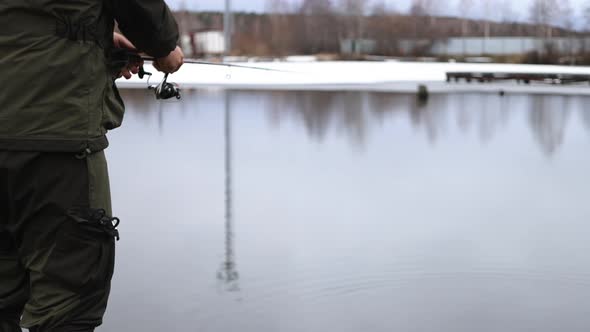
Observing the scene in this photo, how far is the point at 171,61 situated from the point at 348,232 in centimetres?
333

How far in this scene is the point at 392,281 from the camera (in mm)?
4496

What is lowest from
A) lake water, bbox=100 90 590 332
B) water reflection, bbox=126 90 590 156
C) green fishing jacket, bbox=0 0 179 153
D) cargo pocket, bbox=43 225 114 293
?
water reflection, bbox=126 90 590 156

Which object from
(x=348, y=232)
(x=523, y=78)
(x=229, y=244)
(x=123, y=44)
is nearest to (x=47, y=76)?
(x=123, y=44)

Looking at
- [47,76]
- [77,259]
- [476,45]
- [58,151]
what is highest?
[47,76]

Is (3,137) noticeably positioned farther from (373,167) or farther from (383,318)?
(373,167)

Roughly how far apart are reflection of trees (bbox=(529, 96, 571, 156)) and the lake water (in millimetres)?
150

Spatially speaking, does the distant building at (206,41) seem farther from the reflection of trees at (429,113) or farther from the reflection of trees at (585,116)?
the reflection of trees at (585,116)

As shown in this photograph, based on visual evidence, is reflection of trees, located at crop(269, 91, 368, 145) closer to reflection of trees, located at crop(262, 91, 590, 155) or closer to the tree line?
reflection of trees, located at crop(262, 91, 590, 155)

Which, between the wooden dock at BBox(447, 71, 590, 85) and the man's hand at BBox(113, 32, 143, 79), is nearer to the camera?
the man's hand at BBox(113, 32, 143, 79)

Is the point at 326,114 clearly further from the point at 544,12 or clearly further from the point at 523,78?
the point at 544,12

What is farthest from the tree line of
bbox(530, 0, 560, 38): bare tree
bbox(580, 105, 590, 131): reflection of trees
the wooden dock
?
bbox(580, 105, 590, 131): reflection of trees

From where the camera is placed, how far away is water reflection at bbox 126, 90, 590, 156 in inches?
500

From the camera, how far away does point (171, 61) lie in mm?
2471

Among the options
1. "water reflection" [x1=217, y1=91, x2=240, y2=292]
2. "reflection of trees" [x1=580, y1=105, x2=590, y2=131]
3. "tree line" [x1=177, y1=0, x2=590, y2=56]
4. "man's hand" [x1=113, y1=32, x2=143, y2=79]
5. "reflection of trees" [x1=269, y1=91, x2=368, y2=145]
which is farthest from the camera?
"tree line" [x1=177, y1=0, x2=590, y2=56]
